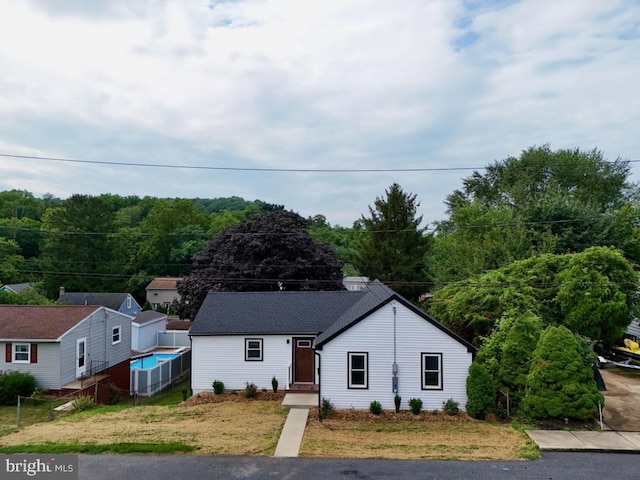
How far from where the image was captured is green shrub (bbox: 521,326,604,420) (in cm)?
1391

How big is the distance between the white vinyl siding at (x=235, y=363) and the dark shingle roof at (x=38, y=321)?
7118 millimetres

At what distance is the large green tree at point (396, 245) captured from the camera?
117 ft

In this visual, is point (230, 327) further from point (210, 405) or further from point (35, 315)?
point (35, 315)

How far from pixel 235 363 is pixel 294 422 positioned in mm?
5723

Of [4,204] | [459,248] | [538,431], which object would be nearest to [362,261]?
[459,248]

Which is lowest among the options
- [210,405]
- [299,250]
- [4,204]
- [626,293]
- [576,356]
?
[210,405]

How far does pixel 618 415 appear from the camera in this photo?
1484 centimetres

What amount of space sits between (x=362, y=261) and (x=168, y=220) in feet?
158

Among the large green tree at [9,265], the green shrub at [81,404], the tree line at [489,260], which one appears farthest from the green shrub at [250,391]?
the large green tree at [9,265]

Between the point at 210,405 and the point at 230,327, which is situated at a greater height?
the point at 230,327

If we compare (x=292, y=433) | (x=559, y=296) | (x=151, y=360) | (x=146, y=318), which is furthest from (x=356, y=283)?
(x=292, y=433)

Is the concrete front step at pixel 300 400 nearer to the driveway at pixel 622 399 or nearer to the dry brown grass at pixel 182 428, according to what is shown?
the dry brown grass at pixel 182 428

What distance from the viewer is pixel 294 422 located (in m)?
14.4

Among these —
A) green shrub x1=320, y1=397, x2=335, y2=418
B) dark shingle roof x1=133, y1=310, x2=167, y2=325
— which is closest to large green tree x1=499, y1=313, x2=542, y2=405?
green shrub x1=320, y1=397, x2=335, y2=418
